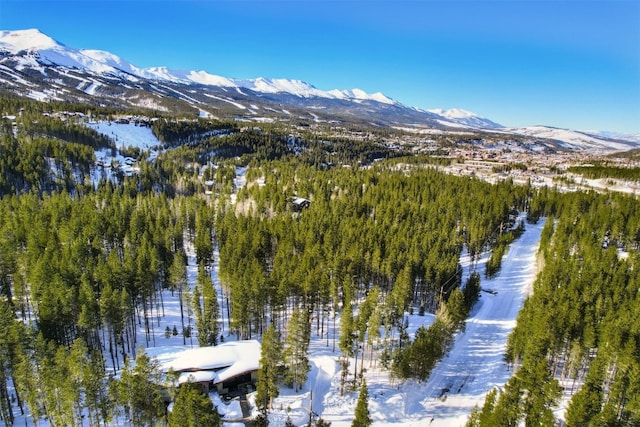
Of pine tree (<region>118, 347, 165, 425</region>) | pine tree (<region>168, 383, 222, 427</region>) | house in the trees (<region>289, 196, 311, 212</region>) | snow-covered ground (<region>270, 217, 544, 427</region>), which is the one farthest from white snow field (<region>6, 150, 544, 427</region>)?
house in the trees (<region>289, 196, 311, 212</region>)

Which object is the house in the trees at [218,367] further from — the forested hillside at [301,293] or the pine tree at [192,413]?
the pine tree at [192,413]

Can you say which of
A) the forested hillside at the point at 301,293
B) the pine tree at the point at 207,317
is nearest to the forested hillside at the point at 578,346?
the forested hillside at the point at 301,293

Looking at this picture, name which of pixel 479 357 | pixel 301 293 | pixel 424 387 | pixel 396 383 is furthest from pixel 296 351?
pixel 479 357

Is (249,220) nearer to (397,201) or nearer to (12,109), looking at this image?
(397,201)

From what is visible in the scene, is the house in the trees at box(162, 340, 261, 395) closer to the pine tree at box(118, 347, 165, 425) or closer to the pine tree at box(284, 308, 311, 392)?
the pine tree at box(284, 308, 311, 392)

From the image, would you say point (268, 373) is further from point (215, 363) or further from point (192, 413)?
point (192, 413)

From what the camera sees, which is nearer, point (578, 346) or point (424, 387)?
point (578, 346)

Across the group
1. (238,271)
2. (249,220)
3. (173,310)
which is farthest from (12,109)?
(238,271)
